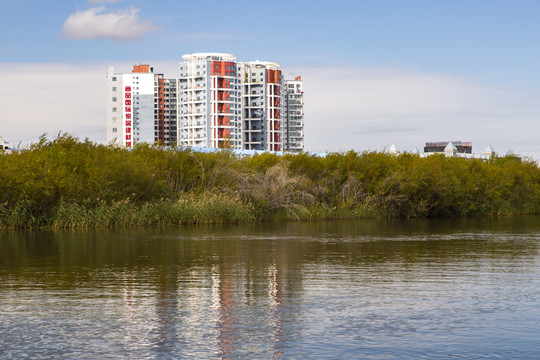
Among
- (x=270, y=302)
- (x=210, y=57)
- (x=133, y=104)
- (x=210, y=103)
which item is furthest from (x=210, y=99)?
(x=270, y=302)

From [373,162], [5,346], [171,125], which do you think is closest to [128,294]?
[5,346]

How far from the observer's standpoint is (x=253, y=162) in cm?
5316

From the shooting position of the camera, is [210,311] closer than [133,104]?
Yes

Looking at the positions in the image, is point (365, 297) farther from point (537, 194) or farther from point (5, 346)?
point (537, 194)

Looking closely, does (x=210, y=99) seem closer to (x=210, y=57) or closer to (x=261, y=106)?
(x=210, y=57)

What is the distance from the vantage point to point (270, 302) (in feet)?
44.9

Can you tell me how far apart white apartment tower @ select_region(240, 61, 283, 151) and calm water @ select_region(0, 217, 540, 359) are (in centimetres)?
15733

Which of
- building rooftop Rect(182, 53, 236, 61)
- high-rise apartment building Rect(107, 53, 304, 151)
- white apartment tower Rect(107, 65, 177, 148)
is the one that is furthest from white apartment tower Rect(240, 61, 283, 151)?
white apartment tower Rect(107, 65, 177, 148)

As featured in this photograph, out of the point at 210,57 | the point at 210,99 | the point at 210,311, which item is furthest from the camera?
the point at 210,57

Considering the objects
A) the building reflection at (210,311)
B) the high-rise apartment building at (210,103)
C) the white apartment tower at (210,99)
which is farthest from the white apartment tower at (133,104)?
the building reflection at (210,311)

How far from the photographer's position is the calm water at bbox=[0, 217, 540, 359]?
10.1m

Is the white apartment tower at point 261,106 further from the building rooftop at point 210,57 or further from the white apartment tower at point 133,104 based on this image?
the white apartment tower at point 133,104

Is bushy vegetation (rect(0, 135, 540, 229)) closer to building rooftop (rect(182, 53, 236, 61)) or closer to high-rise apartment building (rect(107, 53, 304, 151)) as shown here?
high-rise apartment building (rect(107, 53, 304, 151))

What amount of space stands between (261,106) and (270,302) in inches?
6716
